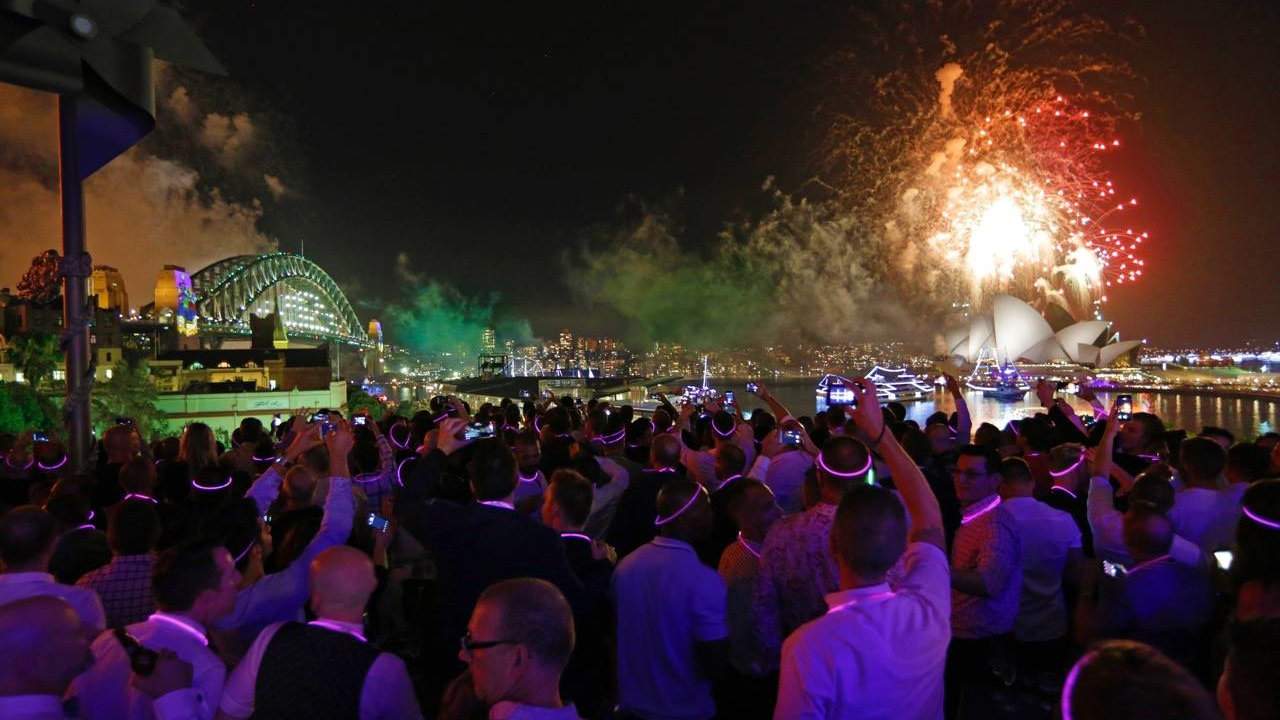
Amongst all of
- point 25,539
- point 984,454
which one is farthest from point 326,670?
point 984,454

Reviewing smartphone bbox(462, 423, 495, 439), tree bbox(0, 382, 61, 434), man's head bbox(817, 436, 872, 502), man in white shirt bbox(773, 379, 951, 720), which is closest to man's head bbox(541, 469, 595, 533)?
man's head bbox(817, 436, 872, 502)

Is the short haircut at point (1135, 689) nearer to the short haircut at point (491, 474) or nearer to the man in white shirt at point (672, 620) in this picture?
the man in white shirt at point (672, 620)

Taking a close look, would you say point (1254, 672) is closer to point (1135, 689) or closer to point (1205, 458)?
point (1135, 689)

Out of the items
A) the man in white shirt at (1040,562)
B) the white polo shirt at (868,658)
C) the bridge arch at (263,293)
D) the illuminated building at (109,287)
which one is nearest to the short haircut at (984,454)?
the man in white shirt at (1040,562)

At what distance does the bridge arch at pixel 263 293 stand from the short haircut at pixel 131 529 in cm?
9783

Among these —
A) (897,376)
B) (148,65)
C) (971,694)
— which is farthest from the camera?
(897,376)

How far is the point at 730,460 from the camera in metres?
5.46

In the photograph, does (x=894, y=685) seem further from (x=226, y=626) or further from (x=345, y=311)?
(x=345, y=311)

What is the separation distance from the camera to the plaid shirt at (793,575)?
3.46 meters

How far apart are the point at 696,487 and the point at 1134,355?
314ft

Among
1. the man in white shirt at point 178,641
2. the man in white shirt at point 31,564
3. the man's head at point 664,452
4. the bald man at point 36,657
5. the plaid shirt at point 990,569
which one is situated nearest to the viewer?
the bald man at point 36,657

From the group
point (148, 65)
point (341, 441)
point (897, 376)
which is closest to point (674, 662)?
point (341, 441)

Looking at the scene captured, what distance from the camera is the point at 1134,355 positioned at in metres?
82.1

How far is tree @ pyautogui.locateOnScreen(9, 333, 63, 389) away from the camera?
3716cm
